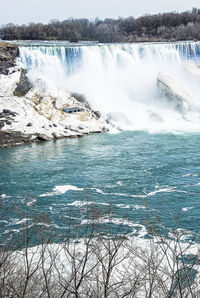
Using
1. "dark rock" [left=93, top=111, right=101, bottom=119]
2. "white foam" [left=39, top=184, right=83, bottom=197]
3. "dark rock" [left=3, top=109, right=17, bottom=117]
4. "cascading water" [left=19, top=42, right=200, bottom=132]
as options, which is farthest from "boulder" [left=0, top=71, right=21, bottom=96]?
"white foam" [left=39, top=184, right=83, bottom=197]

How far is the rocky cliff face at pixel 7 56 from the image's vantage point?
141 ft

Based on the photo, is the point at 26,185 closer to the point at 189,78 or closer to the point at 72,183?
the point at 72,183

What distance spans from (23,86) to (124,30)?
57.4 m

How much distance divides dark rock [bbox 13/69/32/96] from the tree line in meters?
29.5

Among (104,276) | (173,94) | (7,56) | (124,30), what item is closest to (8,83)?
(7,56)

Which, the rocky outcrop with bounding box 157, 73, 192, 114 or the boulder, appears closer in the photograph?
the boulder

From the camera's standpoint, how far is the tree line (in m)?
76.0

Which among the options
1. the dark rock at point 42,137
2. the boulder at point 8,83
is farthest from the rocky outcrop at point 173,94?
the boulder at point 8,83

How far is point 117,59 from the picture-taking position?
5344cm

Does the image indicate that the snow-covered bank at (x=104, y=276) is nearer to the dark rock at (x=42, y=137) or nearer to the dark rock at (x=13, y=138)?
the dark rock at (x=13, y=138)

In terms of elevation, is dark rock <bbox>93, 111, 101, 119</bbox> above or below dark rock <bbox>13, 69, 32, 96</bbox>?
below

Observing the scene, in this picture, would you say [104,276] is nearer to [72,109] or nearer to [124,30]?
[72,109]

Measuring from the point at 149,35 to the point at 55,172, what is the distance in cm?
7179

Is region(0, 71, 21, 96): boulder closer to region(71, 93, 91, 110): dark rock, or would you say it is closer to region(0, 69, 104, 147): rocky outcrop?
region(0, 69, 104, 147): rocky outcrop
